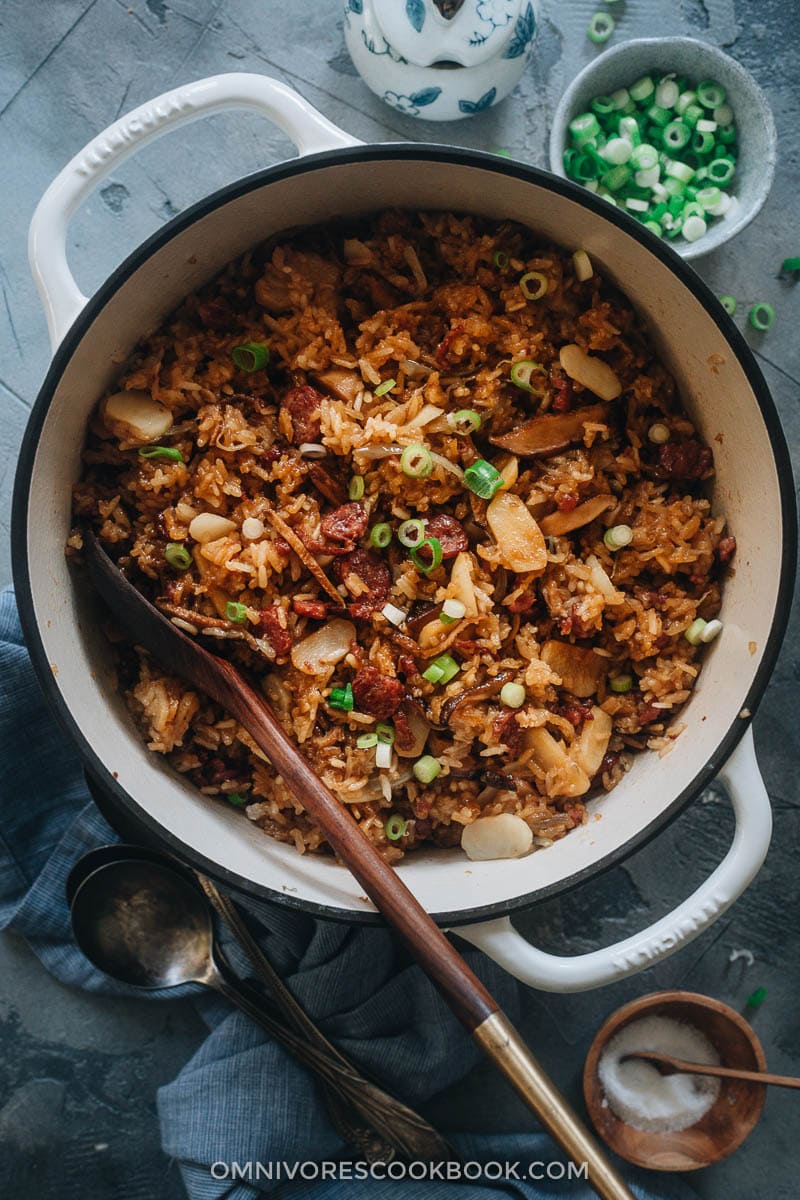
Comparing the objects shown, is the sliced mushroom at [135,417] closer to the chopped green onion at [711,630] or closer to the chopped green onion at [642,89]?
the chopped green onion at [711,630]

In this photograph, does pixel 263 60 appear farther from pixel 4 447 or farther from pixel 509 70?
pixel 4 447

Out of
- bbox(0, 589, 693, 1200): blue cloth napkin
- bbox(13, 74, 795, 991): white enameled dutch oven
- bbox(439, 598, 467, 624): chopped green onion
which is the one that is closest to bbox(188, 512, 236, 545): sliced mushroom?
bbox(13, 74, 795, 991): white enameled dutch oven

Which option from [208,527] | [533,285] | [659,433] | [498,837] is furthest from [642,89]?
[498,837]

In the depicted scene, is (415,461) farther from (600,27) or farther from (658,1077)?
(658,1077)

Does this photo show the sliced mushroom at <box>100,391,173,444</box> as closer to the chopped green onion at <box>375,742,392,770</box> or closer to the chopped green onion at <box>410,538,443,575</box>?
the chopped green onion at <box>410,538,443,575</box>

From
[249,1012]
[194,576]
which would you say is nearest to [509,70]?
[194,576]
